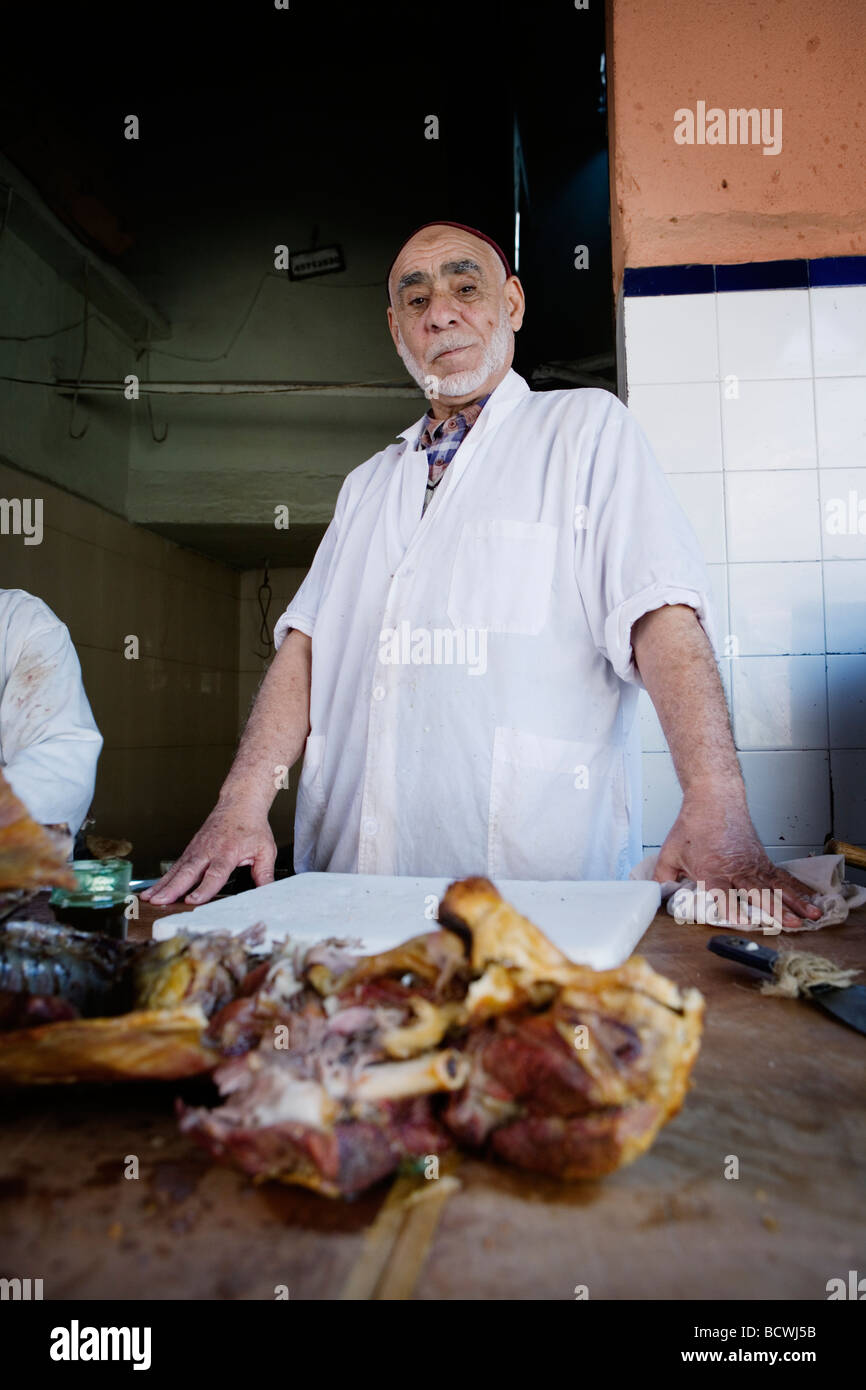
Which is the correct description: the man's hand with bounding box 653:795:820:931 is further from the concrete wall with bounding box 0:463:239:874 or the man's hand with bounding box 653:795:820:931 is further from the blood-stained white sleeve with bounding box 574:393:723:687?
the concrete wall with bounding box 0:463:239:874

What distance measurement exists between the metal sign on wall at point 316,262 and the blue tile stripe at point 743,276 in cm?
310

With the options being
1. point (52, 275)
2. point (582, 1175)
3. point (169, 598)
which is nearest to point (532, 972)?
point (582, 1175)

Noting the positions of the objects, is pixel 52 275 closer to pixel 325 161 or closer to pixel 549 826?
pixel 325 161

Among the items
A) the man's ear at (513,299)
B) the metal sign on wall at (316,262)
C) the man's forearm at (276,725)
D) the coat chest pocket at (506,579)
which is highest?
the metal sign on wall at (316,262)

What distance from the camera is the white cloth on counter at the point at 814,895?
132cm

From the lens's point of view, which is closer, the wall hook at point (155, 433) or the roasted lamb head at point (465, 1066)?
the roasted lamb head at point (465, 1066)

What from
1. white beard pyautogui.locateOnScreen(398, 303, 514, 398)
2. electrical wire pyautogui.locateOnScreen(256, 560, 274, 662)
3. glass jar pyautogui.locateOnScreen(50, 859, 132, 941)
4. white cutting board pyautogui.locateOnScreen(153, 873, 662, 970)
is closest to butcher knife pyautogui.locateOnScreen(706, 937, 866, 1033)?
white cutting board pyautogui.locateOnScreen(153, 873, 662, 970)

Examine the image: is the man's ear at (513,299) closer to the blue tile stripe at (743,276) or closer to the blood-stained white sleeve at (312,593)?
the blue tile stripe at (743,276)

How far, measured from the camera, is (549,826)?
1.86 m

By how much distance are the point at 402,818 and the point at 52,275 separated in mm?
4559

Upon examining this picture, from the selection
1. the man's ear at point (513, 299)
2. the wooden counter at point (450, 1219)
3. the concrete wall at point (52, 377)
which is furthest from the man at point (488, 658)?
the concrete wall at point (52, 377)

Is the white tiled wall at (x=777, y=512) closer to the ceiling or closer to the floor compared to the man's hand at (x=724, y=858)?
closer to the ceiling

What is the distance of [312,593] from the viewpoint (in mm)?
2334

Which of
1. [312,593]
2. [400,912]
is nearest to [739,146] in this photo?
[312,593]
